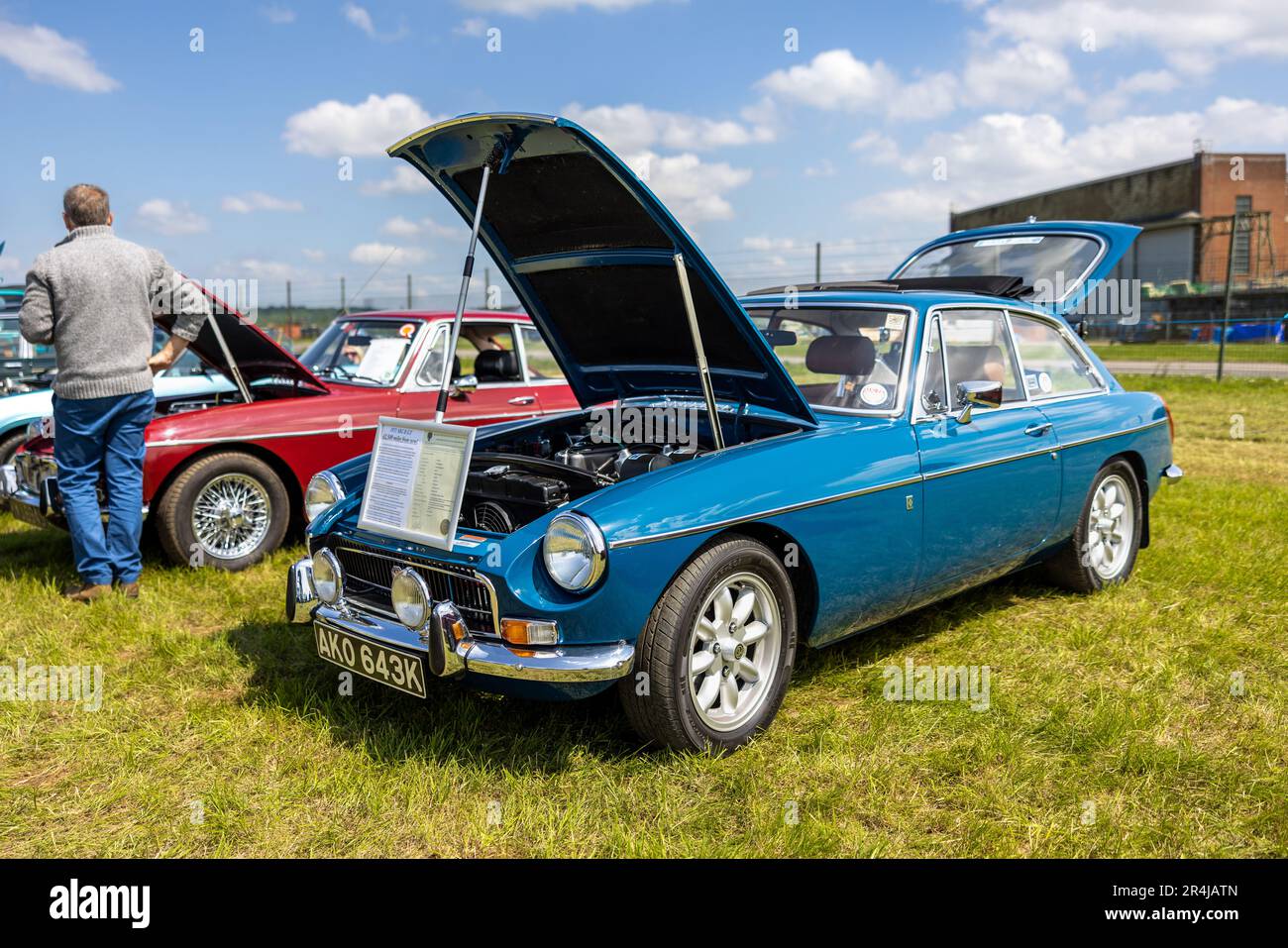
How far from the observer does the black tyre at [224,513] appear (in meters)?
5.48

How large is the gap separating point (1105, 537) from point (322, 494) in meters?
3.87

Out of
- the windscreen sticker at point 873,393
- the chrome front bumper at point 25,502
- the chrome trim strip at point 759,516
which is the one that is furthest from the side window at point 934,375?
the chrome front bumper at point 25,502

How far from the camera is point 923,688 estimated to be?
3768 mm

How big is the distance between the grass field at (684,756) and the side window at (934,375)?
42.6 inches

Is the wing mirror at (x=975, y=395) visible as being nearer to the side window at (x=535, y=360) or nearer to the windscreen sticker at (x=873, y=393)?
the windscreen sticker at (x=873, y=393)

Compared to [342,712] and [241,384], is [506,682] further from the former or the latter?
[241,384]

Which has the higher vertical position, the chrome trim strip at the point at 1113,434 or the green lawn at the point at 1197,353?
Result: the green lawn at the point at 1197,353

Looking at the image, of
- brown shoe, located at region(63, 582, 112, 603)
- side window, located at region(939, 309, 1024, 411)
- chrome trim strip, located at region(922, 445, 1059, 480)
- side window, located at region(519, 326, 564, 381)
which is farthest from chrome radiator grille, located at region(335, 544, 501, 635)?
side window, located at region(519, 326, 564, 381)

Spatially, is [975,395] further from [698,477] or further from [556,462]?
[556,462]

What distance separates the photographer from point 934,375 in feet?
13.5

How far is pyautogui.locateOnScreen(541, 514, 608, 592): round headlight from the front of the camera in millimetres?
2883

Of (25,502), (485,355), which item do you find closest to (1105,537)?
(485,355)
